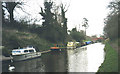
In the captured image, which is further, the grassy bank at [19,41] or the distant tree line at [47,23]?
the distant tree line at [47,23]

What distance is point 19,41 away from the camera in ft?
115

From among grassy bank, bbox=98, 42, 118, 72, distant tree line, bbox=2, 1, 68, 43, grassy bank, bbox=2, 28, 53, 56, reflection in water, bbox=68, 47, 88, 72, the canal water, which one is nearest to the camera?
grassy bank, bbox=98, 42, 118, 72

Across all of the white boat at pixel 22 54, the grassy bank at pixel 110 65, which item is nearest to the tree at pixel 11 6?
the white boat at pixel 22 54

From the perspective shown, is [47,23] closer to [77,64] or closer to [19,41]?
[19,41]

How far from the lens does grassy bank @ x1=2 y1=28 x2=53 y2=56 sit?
31670 mm

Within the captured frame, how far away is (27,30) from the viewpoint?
4366cm

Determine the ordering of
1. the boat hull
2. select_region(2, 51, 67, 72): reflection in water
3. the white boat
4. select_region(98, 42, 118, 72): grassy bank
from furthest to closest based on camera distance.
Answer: the white boat < the boat hull < select_region(2, 51, 67, 72): reflection in water < select_region(98, 42, 118, 72): grassy bank

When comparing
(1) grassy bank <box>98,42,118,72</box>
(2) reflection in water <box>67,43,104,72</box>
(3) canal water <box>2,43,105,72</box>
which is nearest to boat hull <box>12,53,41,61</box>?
(3) canal water <box>2,43,105,72</box>

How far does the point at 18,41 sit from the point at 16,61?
11154 mm

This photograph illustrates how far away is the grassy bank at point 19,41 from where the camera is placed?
3167cm

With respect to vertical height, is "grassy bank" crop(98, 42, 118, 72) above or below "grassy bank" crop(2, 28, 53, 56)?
below

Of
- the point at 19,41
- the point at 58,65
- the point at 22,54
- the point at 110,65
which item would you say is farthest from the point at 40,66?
the point at 19,41

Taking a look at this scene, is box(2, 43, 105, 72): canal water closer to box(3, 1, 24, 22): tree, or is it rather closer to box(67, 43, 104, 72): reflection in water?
box(67, 43, 104, 72): reflection in water

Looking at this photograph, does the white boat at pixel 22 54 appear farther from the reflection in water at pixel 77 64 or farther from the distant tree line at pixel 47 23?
the distant tree line at pixel 47 23
